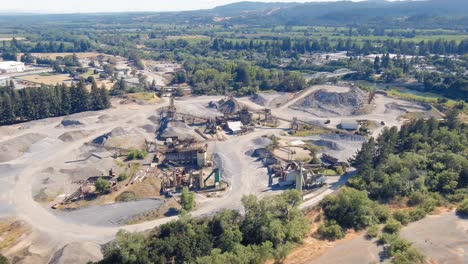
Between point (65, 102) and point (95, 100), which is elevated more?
point (65, 102)

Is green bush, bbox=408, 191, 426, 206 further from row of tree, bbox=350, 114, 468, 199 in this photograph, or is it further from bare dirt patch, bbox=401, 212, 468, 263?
bare dirt patch, bbox=401, 212, 468, 263

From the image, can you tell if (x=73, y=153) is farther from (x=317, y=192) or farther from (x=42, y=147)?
(x=317, y=192)

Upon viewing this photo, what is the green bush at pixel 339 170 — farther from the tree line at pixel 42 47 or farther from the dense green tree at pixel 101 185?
the tree line at pixel 42 47

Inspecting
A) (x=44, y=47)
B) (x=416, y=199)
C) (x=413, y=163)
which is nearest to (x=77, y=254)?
(x=416, y=199)

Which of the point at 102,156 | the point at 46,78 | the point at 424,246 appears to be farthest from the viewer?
the point at 46,78

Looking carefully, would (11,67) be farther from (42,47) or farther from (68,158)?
(68,158)

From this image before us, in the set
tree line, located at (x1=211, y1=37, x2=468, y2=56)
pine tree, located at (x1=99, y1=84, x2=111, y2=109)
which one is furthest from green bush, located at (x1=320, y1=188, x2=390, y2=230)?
tree line, located at (x1=211, y1=37, x2=468, y2=56)

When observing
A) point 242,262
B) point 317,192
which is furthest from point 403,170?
point 242,262
